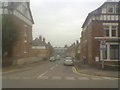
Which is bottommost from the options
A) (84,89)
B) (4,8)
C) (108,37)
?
(84,89)

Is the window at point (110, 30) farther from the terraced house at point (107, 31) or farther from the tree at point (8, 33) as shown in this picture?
the tree at point (8, 33)

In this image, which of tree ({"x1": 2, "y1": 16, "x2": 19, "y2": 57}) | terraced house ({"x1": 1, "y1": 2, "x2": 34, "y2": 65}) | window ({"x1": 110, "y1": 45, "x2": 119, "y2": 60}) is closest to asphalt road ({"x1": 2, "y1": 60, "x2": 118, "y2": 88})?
tree ({"x1": 2, "y1": 16, "x2": 19, "y2": 57})

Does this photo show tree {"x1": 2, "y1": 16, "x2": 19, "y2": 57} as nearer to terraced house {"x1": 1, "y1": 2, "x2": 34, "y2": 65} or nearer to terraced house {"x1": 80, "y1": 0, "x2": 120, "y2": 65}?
terraced house {"x1": 1, "y1": 2, "x2": 34, "y2": 65}

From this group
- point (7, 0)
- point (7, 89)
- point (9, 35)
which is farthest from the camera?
point (7, 0)

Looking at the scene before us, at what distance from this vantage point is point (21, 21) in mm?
58750

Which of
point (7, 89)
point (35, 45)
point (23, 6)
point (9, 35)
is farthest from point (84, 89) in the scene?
point (35, 45)

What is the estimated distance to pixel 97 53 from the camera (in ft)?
166

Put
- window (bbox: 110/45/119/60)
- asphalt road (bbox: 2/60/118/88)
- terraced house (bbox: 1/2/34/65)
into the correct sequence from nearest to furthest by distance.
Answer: asphalt road (bbox: 2/60/118/88)
window (bbox: 110/45/119/60)
terraced house (bbox: 1/2/34/65)

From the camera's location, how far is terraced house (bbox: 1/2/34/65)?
173 feet

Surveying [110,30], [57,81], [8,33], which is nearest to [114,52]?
[110,30]

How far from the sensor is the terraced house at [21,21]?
52844mm

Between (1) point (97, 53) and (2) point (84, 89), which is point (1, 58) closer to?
(1) point (97, 53)

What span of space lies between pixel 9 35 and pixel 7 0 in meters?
12.5

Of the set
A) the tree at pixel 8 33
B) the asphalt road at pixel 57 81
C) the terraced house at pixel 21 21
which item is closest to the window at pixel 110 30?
the terraced house at pixel 21 21
